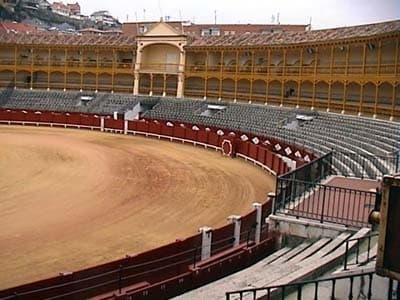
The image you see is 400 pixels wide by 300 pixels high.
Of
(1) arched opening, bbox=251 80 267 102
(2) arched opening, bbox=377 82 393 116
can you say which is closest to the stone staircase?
(2) arched opening, bbox=377 82 393 116

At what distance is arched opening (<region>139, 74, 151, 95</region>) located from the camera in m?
44.9

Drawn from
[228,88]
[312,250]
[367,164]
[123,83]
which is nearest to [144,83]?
[123,83]

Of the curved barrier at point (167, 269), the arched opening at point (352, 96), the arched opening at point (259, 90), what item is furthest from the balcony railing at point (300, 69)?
the curved barrier at point (167, 269)

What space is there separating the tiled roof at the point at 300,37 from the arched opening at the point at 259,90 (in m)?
3.27

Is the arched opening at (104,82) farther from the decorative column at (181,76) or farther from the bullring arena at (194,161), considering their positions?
the decorative column at (181,76)

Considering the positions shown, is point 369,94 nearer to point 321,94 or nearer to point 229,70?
point 321,94

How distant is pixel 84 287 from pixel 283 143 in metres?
19.1

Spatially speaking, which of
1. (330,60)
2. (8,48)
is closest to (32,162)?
(330,60)

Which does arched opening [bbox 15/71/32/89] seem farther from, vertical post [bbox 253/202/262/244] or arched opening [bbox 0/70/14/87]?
vertical post [bbox 253/202/262/244]

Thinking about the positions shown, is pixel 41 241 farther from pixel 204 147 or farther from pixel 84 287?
pixel 204 147

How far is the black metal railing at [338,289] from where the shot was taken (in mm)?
5676

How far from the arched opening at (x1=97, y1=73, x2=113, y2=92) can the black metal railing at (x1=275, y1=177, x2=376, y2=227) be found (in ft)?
117

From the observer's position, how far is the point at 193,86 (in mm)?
43625

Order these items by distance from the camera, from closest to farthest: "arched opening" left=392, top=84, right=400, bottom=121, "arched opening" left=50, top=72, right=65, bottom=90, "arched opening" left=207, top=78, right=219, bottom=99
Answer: "arched opening" left=392, top=84, right=400, bottom=121 < "arched opening" left=207, top=78, right=219, bottom=99 < "arched opening" left=50, top=72, right=65, bottom=90
